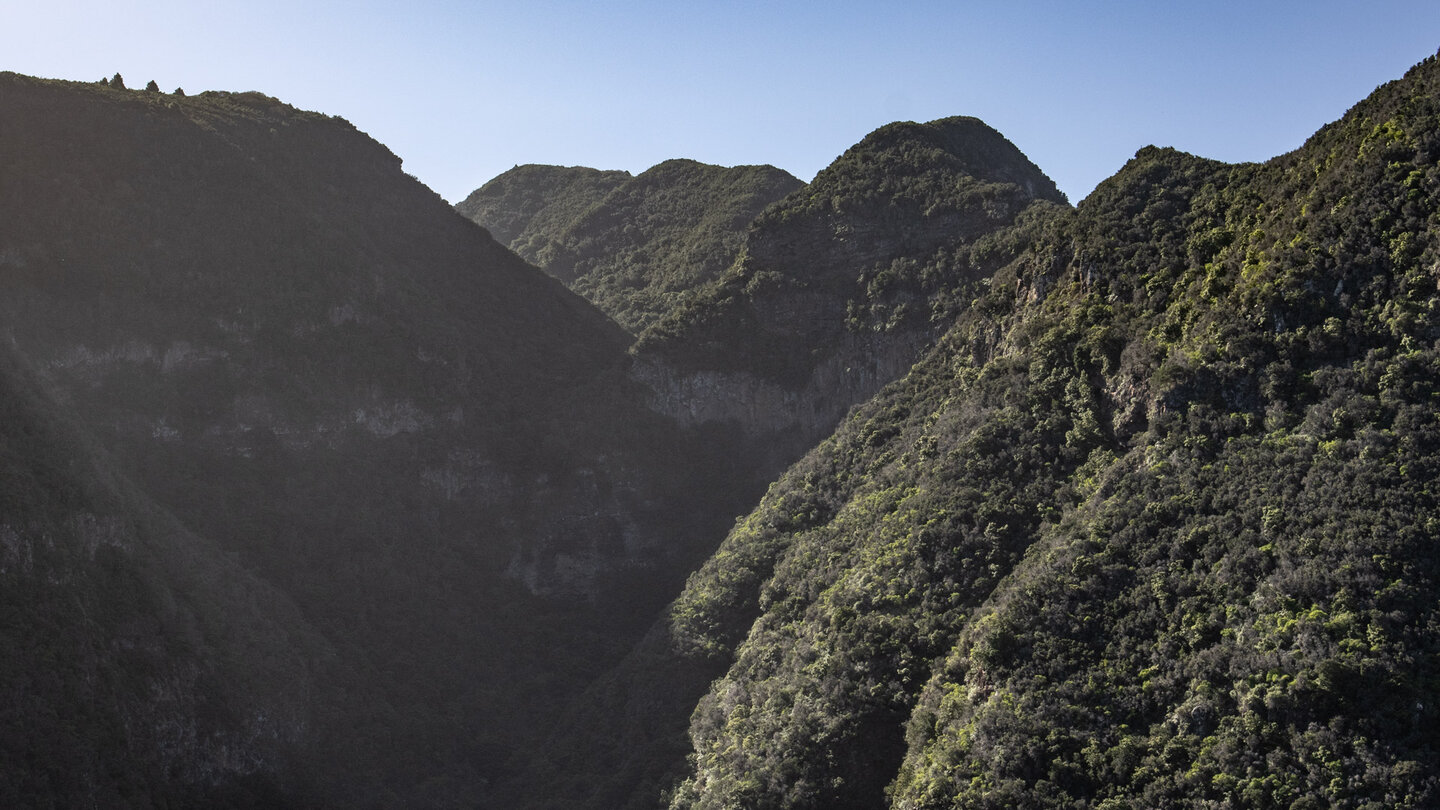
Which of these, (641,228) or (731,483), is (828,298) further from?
(641,228)

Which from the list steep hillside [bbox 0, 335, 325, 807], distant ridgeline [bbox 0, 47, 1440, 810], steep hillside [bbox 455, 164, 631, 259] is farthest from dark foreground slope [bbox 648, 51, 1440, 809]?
steep hillside [bbox 455, 164, 631, 259]

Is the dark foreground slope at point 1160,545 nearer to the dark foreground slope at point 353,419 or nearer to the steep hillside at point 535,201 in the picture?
the dark foreground slope at point 353,419

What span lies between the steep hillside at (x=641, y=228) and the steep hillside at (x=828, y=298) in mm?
12354

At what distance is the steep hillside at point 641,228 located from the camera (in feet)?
392

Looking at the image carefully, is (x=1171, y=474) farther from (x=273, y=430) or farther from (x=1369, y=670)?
(x=273, y=430)

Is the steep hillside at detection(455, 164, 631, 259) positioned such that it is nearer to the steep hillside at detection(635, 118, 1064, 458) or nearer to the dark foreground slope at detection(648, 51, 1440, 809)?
the steep hillside at detection(635, 118, 1064, 458)

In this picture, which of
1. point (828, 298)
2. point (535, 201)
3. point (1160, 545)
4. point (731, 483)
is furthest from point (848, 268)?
point (535, 201)

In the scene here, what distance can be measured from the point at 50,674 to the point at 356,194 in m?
55.9

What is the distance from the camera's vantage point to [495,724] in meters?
76.9

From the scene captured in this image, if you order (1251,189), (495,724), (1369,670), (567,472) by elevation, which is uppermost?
(1251,189)

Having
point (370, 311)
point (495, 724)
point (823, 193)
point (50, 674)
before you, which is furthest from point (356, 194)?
point (50, 674)

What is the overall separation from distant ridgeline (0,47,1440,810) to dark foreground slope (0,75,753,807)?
0.32m

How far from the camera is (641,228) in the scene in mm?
136125

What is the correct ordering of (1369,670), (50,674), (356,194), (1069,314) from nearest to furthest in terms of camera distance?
(1369,670) → (50,674) → (1069,314) → (356,194)
